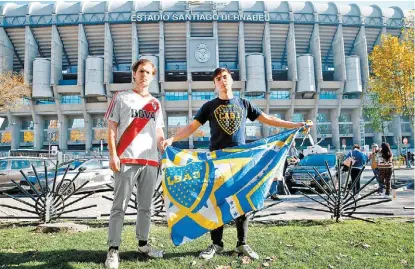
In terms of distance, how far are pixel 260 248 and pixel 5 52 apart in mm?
52758

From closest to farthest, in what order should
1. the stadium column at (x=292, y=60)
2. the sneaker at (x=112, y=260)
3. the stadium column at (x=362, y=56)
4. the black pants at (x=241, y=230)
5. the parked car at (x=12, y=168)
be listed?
the sneaker at (x=112, y=260), the black pants at (x=241, y=230), the parked car at (x=12, y=168), the stadium column at (x=292, y=60), the stadium column at (x=362, y=56)

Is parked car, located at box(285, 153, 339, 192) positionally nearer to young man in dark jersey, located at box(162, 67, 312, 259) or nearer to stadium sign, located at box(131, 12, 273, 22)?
young man in dark jersey, located at box(162, 67, 312, 259)

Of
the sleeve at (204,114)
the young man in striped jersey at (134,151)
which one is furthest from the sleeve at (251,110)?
the young man in striped jersey at (134,151)

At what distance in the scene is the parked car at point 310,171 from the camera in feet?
30.5

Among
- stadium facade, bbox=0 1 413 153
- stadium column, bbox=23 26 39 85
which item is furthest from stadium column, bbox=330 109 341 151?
stadium column, bbox=23 26 39 85

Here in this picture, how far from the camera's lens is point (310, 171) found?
9.57 meters

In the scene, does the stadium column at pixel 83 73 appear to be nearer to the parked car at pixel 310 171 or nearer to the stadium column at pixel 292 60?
the stadium column at pixel 292 60

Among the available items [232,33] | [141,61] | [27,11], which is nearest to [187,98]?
[232,33]

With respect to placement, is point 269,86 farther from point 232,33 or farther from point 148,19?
point 148,19

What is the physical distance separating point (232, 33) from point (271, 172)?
44.9m

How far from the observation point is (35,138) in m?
42.8

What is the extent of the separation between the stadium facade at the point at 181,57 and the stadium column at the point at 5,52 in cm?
16

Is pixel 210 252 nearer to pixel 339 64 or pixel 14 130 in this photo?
pixel 339 64

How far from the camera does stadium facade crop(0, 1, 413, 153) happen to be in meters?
41.7
